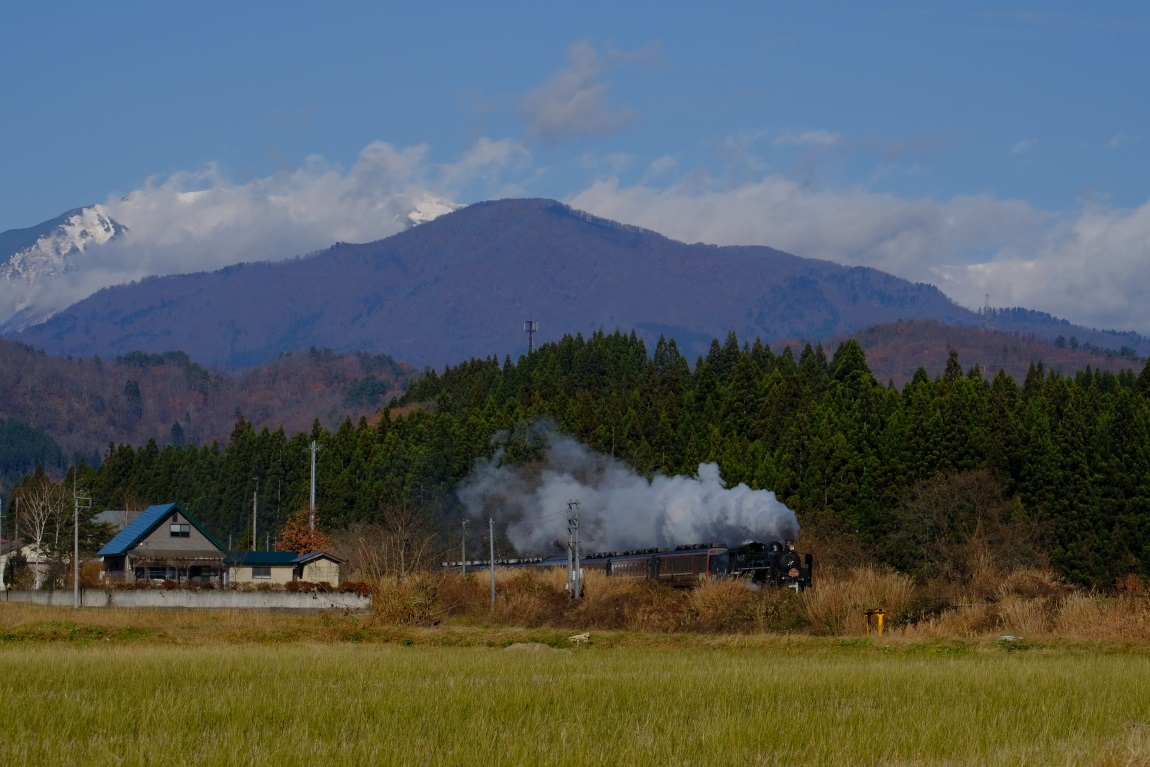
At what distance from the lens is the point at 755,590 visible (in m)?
51.6

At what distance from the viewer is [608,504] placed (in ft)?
286

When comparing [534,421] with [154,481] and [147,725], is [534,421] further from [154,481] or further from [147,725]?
[147,725]

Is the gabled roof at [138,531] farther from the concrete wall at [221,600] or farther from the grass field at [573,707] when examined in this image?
the grass field at [573,707]

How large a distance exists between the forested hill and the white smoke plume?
7.85ft

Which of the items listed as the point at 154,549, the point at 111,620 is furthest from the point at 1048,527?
the point at 154,549

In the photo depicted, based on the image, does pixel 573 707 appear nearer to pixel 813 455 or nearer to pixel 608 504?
pixel 813 455

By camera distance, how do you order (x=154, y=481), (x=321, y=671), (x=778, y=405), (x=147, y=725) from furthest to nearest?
(x=154, y=481) < (x=778, y=405) < (x=321, y=671) < (x=147, y=725)

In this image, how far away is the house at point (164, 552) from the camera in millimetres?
88188

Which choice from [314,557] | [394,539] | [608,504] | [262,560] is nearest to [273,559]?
[262,560]

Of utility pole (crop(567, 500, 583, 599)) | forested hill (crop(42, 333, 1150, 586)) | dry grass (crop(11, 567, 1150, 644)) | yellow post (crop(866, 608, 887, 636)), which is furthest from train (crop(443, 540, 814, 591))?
forested hill (crop(42, 333, 1150, 586))

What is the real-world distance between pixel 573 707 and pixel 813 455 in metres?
65.1

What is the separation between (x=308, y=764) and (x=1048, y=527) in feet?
218

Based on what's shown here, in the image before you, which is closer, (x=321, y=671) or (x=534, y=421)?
(x=321, y=671)

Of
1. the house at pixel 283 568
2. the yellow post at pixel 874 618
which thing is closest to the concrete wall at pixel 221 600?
the house at pixel 283 568
